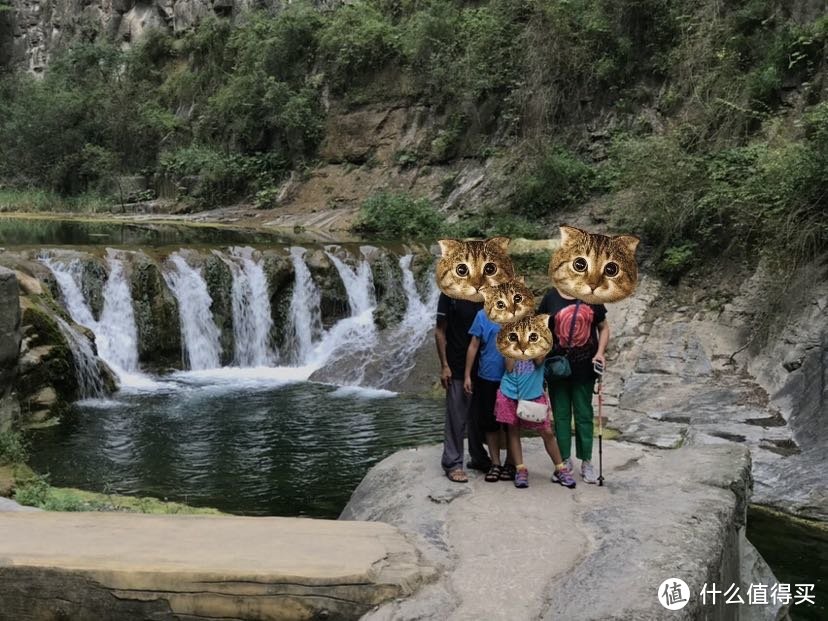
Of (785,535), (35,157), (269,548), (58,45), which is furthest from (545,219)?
(58,45)

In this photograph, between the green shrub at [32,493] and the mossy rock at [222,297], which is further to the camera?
the mossy rock at [222,297]

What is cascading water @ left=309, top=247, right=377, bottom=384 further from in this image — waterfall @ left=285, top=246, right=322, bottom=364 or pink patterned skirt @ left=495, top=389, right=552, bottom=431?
pink patterned skirt @ left=495, top=389, right=552, bottom=431

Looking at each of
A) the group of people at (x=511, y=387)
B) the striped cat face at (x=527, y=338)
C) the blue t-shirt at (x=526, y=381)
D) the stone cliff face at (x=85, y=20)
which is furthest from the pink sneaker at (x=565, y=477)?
the stone cliff face at (x=85, y=20)

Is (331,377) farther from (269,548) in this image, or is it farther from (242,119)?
(242,119)

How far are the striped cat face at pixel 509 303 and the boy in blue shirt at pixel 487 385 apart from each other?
137 mm

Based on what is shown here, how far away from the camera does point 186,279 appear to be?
1304cm

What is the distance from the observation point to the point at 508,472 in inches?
183

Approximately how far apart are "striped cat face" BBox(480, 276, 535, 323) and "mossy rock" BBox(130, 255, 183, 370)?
9234mm

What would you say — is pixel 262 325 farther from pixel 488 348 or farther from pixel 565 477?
pixel 565 477

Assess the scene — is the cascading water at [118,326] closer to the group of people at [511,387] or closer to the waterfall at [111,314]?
the waterfall at [111,314]

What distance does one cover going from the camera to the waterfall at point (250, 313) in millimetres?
13039

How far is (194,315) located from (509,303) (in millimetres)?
9556

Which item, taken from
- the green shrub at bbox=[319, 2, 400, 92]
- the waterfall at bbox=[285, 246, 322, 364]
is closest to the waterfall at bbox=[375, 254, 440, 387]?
the waterfall at bbox=[285, 246, 322, 364]

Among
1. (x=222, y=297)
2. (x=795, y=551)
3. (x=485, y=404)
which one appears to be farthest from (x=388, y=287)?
(x=485, y=404)
